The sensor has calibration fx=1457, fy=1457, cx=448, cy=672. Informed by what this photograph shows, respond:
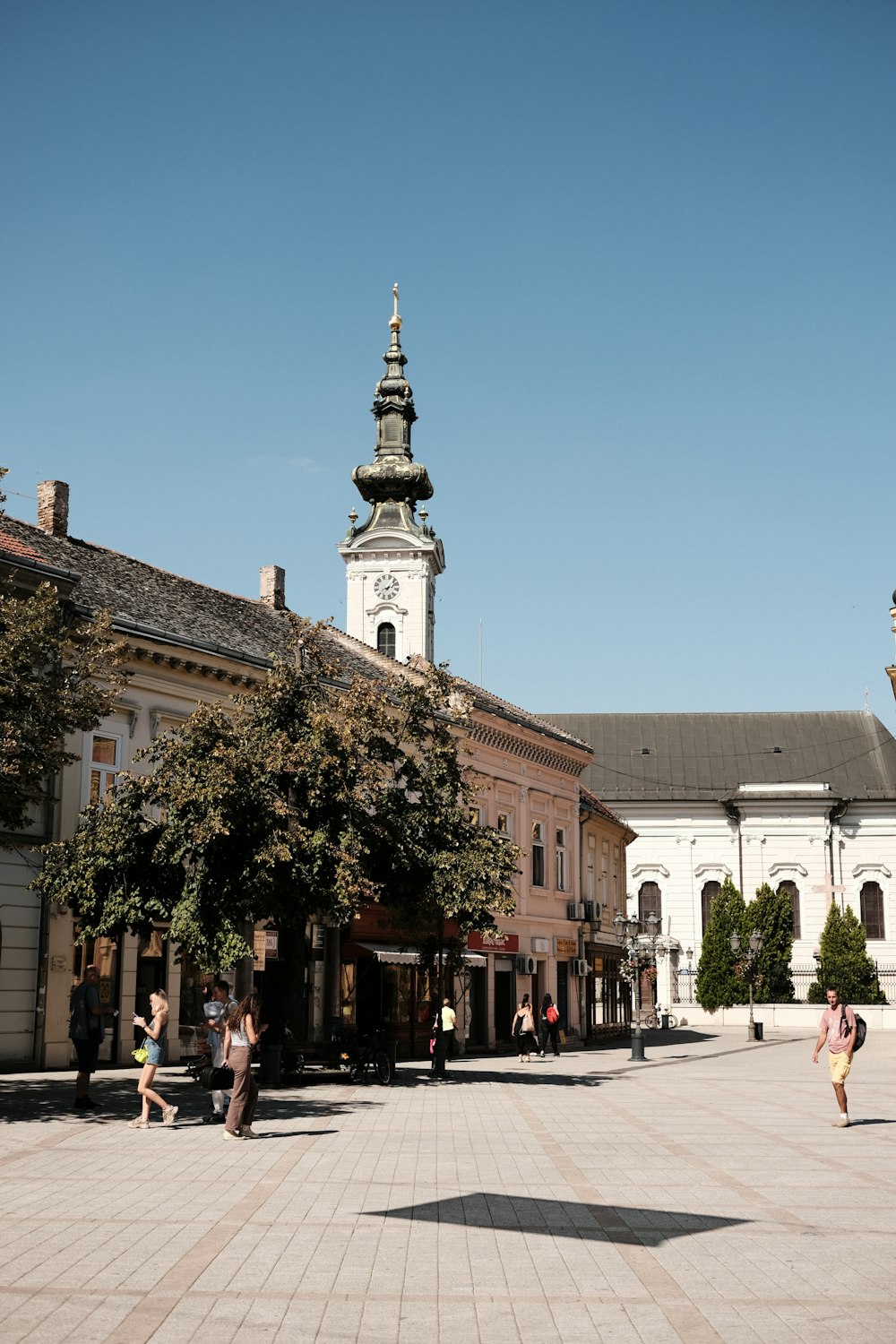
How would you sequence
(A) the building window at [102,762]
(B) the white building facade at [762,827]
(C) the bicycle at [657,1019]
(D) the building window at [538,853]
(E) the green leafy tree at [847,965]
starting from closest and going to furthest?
(A) the building window at [102,762] < (D) the building window at [538,853] < (C) the bicycle at [657,1019] < (E) the green leafy tree at [847,965] < (B) the white building facade at [762,827]

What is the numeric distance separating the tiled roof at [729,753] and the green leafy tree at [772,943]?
10.3 metres

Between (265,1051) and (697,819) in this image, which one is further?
(697,819)

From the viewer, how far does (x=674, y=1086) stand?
27422mm

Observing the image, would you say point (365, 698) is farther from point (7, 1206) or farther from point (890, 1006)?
point (890, 1006)

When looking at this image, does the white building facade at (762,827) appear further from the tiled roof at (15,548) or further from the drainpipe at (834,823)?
the tiled roof at (15,548)

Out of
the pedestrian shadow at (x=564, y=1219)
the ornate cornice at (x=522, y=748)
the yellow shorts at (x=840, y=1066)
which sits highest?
the ornate cornice at (x=522, y=748)

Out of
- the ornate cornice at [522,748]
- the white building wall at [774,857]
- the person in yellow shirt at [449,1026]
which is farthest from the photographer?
the white building wall at [774,857]

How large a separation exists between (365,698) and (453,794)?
10.7ft

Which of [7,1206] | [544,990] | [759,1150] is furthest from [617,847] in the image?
[7,1206]

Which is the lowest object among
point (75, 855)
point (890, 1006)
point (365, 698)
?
point (890, 1006)

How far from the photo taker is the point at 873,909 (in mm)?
76438

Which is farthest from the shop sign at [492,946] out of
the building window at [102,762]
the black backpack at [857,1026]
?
the black backpack at [857,1026]

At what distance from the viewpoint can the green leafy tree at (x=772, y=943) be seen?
220 ft

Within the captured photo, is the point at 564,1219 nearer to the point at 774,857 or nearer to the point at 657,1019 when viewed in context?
the point at 657,1019
